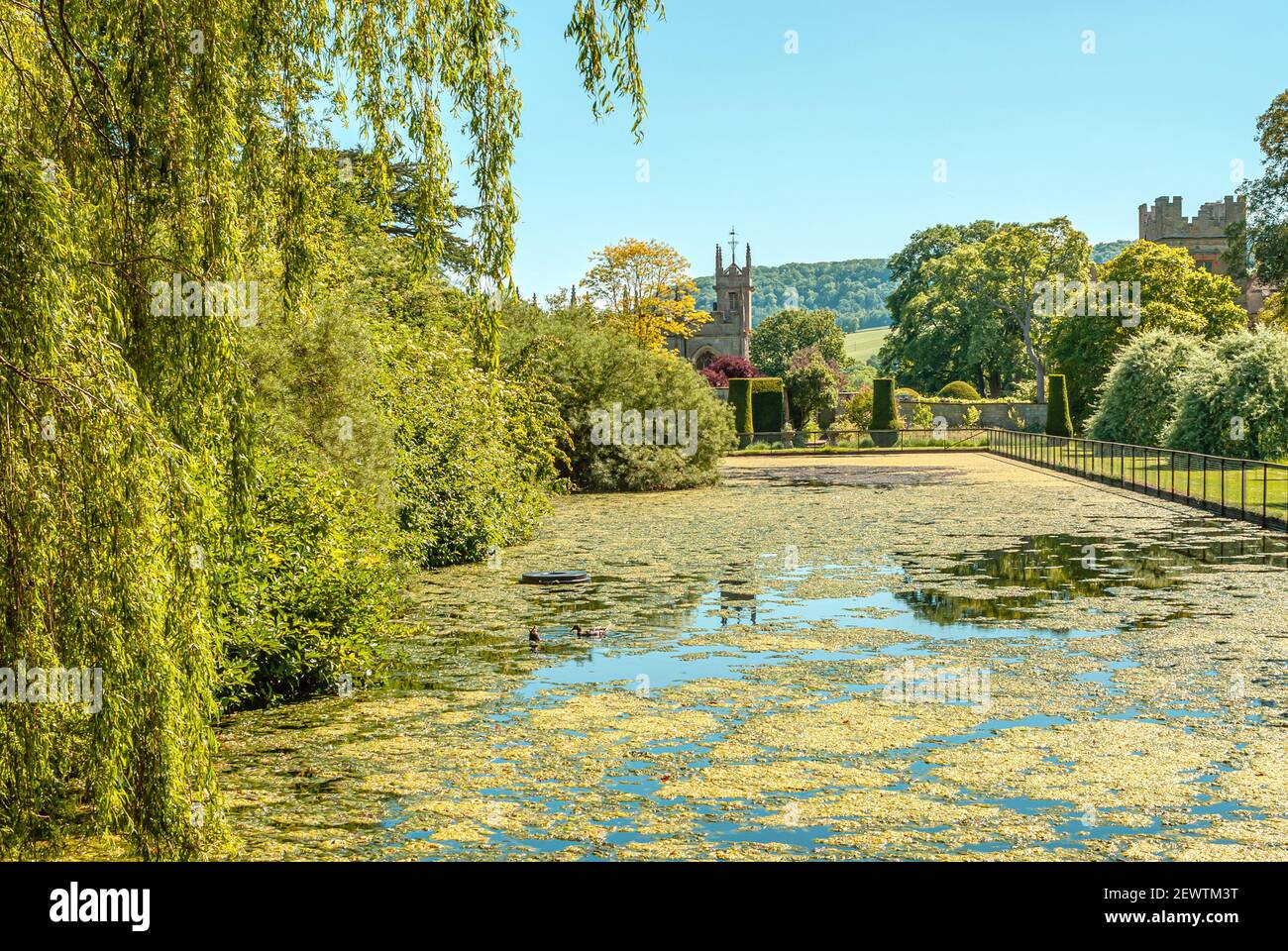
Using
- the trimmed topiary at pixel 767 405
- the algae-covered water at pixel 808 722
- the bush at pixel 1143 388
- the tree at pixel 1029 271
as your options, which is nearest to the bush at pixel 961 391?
the tree at pixel 1029 271

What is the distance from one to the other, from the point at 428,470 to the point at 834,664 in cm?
857

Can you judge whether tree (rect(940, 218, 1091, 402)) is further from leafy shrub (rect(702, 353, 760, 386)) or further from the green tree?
leafy shrub (rect(702, 353, 760, 386))

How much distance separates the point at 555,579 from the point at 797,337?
94.4 metres

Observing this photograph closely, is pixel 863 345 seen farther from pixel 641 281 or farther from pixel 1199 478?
pixel 1199 478

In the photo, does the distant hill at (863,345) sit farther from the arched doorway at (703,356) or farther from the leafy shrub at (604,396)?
the leafy shrub at (604,396)

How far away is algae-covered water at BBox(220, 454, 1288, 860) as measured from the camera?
22.6 ft

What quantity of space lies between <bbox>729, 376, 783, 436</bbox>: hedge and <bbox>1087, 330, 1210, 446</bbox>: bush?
1532 centimetres

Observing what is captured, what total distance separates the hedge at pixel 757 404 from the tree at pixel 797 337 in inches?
1755

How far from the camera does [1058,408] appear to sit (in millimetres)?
58875

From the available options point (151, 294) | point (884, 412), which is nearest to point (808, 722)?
point (151, 294)

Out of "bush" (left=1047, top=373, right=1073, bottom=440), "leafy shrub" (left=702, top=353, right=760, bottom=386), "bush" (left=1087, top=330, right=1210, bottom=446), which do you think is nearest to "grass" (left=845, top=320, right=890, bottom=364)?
"leafy shrub" (left=702, top=353, right=760, bottom=386)

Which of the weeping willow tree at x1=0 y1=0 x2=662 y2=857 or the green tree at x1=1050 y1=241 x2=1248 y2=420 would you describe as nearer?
the weeping willow tree at x1=0 y1=0 x2=662 y2=857

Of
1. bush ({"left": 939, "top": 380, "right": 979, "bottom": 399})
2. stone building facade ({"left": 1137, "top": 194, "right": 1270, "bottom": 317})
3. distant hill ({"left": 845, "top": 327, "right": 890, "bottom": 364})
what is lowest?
bush ({"left": 939, "top": 380, "right": 979, "bottom": 399})

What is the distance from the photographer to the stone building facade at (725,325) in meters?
110
